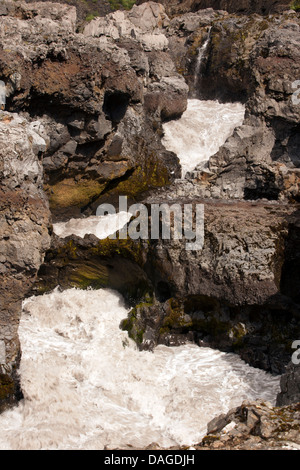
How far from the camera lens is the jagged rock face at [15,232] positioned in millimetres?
12711

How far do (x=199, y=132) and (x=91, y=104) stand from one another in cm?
758

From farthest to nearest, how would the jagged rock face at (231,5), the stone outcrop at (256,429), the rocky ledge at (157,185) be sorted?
the jagged rock face at (231,5) < the rocky ledge at (157,185) < the stone outcrop at (256,429)

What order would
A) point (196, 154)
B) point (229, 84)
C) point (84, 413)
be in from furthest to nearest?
point (229, 84), point (196, 154), point (84, 413)

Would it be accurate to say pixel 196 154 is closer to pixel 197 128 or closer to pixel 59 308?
pixel 197 128

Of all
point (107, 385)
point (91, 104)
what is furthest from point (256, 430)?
point (91, 104)

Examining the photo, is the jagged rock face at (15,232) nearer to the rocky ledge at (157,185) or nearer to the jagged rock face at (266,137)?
the rocky ledge at (157,185)

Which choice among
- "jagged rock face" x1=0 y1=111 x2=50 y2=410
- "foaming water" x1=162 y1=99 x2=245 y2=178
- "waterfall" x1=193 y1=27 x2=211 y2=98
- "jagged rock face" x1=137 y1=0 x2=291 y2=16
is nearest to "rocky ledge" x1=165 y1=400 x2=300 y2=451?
"jagged rock face" x1=0 y1=111 x2=50 y2=410

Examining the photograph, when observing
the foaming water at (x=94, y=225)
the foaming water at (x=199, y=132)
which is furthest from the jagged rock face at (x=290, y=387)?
the foaming water at (x=199, y=132)

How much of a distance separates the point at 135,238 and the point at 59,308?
10.5 feet

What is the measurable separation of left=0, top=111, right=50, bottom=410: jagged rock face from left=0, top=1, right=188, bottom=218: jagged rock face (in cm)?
564

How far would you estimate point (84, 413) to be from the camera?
12.5 metres

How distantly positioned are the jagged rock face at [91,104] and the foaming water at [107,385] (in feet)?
21.0

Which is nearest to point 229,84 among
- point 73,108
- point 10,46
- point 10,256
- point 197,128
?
point 197,128

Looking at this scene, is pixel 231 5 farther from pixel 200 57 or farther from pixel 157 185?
pixel 157 185
